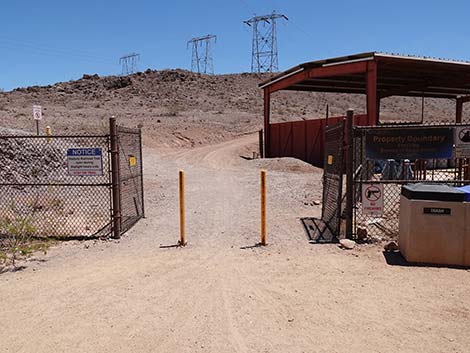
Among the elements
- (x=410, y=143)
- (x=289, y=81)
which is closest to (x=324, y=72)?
(x=289, y=81)

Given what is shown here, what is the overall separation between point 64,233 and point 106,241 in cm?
110

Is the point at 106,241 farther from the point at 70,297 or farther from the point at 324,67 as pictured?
the point at 324,67

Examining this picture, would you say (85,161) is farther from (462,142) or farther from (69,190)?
(462,142)

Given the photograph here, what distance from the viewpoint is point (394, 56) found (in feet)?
63.0

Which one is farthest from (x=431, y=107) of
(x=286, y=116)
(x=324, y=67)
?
(x=324, y=67)

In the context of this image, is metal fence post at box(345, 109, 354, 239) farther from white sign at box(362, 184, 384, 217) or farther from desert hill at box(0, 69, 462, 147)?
desert hill at box(0, 69, 462, 147)

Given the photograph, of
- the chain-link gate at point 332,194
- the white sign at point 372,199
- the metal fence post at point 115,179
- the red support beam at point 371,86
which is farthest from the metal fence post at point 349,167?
the red support beam at point 371,86

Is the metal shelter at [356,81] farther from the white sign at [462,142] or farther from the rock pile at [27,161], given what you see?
the rock pile at [27,161]

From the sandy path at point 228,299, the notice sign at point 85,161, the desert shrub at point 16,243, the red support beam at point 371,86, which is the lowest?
the sandy path at point 228,299

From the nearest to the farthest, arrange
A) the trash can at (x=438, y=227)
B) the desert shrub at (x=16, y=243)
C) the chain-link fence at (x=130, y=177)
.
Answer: the trash can at (x=438, y=227) → the desert shrub at (x=16, y=243) → the chain-link fence at (x=130, y=177)

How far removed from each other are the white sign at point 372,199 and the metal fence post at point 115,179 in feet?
14.4

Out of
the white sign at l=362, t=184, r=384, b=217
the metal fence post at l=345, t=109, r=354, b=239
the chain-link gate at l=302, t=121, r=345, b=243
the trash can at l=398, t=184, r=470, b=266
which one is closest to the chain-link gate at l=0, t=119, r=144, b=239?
the chain-link gate at l=302, t=121, r=345, b=243

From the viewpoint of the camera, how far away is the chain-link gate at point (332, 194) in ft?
26.1

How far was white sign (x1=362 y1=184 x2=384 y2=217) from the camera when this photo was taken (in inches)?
299
